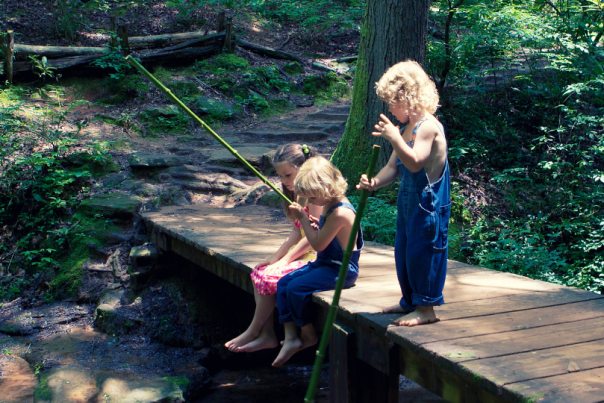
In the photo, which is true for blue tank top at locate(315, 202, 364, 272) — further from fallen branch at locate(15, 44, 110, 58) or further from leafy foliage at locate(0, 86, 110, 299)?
fallen branch at locate(15, 44, 110, 58)

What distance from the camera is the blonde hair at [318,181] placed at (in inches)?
113

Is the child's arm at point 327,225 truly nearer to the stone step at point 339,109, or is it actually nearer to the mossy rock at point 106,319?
the mossy rock at point 106,319

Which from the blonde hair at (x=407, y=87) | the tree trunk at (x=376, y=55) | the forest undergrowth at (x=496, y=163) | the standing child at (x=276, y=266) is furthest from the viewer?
the tree trunk at (x=376, y=55)

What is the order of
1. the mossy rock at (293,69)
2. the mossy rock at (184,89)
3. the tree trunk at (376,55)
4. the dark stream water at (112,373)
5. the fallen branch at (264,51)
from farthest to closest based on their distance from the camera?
the fallen branch at (264,51), the mossy rock at (293,69), the mossy rock at (184,89), the tree trunk at (376,55), the dark stream water at (112,373)

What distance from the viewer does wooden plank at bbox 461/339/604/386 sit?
1958 millimetres

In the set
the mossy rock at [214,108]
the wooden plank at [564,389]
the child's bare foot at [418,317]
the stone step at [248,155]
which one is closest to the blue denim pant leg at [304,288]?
the child's bare foot at [418,317]

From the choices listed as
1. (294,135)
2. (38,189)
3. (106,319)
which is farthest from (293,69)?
(106,319)

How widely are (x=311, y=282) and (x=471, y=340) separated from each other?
1.06 meters

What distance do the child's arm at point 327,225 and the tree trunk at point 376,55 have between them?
11.5 feet

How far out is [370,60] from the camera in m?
6.36

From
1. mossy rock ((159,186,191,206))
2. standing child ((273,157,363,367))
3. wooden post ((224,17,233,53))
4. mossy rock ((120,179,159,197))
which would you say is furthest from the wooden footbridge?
wooden post ((224,17,233,53))

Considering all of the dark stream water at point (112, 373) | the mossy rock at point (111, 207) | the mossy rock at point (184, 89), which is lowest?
the dark stream water at point (112, 373)

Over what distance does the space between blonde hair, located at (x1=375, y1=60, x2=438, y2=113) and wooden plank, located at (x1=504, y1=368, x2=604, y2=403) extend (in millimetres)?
1214

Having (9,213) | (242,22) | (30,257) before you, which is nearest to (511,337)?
(30,257)
